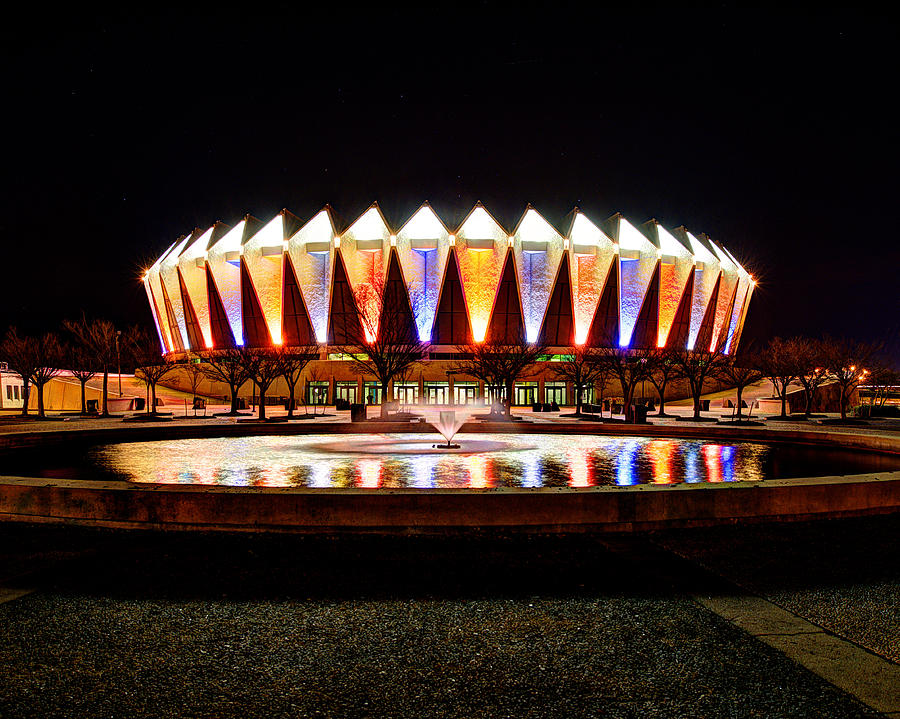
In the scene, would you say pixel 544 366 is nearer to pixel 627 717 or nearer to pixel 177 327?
pixel 177 327

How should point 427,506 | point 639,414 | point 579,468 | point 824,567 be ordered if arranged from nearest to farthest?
point 824,567
point 427,506
point 579,468
point 639,414

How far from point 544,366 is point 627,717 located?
59.6 meters

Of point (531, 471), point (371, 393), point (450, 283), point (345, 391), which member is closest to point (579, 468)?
point (531, 471)

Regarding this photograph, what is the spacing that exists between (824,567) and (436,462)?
865 centimetres

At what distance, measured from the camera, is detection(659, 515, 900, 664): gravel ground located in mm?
4797

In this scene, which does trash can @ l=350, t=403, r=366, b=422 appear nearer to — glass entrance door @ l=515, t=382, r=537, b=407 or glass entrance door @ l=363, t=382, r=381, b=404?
glass entrance door @ l=363, t=382, r=381, b=404

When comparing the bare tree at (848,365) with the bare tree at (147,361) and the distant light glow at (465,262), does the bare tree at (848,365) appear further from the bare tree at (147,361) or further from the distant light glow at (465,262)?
the bare tree at (147,361)

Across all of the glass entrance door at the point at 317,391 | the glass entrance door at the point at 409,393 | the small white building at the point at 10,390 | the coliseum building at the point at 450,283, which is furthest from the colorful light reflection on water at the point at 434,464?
the small white building at the point at 10,390

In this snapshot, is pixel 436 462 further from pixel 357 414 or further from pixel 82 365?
pixel 82 365

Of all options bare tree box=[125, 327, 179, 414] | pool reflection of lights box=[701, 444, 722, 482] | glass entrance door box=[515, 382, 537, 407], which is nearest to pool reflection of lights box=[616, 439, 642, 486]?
pool reflection of lights box=[701, 444, 722, 482]

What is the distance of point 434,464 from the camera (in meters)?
13.6

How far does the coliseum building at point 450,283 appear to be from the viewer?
61.6 meters

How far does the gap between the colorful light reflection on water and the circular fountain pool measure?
0.02 metres

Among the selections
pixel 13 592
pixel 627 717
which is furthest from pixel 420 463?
pixel 627 717
